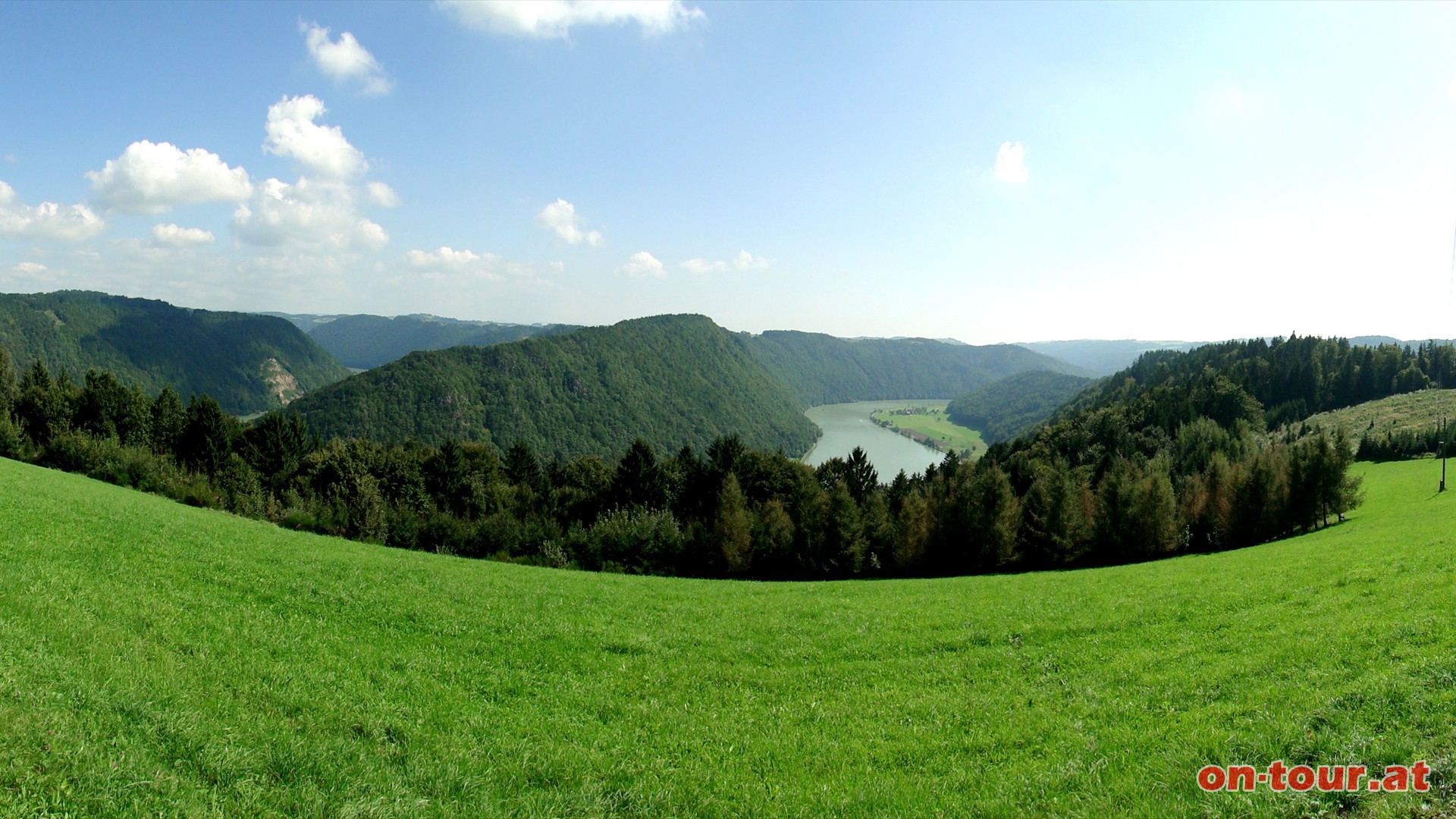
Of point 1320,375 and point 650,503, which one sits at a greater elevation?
point 1320,375

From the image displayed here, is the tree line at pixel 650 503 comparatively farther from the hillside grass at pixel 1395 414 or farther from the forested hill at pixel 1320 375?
the forested hill at pixel 1320 375

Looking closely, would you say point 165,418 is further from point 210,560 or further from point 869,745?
point 869,745

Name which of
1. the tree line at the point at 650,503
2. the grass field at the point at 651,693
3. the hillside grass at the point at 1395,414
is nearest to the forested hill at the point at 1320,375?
the hillside grass at the point at 1395,414

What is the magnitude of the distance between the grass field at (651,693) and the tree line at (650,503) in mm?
26479

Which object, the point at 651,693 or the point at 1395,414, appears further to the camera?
the point at 1395,414

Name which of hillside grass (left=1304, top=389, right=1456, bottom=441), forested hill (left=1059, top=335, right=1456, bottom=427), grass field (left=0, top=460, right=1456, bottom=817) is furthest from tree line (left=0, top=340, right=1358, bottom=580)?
forested hill (left=1059, top=335, right=1456, bottom=427)

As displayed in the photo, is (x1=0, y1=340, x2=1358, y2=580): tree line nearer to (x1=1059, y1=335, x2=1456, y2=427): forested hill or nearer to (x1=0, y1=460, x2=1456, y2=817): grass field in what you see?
(x1=0, y1=460, x2=1456, y2=817): grass field

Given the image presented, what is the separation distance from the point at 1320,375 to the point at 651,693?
554 ft

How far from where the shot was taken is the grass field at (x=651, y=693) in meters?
5.98

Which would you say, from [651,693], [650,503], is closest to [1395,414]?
[650,503]

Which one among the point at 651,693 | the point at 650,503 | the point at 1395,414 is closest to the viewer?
the point at 651,693

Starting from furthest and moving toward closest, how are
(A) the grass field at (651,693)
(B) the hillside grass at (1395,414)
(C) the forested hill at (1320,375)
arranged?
(C) the forested hill at (1320,375), (B) the hillside grass at (1395,414), (A) the grass field at (651,693)

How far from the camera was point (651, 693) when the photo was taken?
10.1 m

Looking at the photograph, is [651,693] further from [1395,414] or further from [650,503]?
[1395,414]
